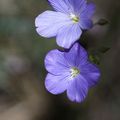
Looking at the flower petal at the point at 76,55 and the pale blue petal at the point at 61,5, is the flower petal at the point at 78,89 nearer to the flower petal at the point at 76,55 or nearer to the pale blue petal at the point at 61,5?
the flower petal at the point at 76,55

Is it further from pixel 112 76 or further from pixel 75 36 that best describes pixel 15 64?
pixel 75 36

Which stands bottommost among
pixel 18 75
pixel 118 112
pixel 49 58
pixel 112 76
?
pixel 118 112

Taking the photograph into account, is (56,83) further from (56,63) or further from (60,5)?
(60,5)

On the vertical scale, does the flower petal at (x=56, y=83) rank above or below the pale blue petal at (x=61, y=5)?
below

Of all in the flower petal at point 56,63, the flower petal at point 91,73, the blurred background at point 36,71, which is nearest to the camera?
the flower petal at point 91,73

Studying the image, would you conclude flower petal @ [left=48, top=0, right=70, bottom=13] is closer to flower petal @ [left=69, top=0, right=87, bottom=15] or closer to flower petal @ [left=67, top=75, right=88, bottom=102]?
flower petal @ [left=69, top=0, right=87, bottom=15]

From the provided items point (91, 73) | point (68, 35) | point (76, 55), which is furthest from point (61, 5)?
point (91, 73)

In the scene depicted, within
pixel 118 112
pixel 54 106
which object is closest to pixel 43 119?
pixel 54 106

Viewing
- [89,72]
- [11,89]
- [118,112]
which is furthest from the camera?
[11,89]

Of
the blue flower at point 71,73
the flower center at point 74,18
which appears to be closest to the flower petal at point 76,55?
the blue flower at point 71,73
